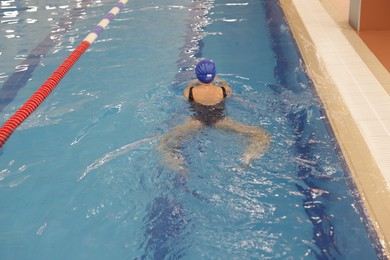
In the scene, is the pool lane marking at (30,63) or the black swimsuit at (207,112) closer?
the black swimsuit at (207,112)

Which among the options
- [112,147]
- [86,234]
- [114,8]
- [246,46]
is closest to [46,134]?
[112,147]

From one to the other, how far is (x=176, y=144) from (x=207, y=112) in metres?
0.40

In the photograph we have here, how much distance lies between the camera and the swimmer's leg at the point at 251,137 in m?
3.04

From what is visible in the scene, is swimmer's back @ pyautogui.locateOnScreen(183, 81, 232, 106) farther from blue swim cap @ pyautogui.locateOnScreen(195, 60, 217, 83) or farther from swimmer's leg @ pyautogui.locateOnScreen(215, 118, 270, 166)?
swimmer's leg @ pyautogui.locateOnScreen(215, 118, 270, 166)

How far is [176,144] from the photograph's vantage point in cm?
318

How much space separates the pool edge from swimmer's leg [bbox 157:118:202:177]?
1.01 metres

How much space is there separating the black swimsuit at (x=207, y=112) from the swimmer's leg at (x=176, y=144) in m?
0.05

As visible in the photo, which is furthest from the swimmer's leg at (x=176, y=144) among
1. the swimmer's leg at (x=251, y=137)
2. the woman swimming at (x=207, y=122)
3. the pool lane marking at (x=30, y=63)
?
the pool lane marking at (x=30, y=63)

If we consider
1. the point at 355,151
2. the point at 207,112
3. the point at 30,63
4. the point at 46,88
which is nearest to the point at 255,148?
the point at 207,112

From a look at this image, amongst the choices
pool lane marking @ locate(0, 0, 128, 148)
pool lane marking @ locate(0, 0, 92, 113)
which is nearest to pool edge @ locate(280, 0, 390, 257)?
pool lane marking @ locate(0, 0, 128, 148)

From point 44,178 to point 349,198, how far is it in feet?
6.44

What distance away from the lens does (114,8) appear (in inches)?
282

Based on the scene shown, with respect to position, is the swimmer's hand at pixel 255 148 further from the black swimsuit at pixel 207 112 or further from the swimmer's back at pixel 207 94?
the swimmer's back at pixel 207 94

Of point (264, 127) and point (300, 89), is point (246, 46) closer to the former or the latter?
point (300, 89)
